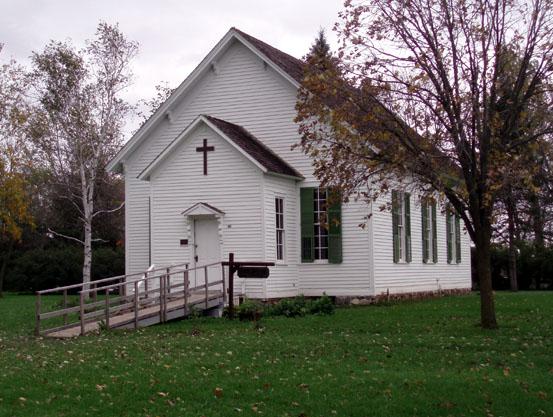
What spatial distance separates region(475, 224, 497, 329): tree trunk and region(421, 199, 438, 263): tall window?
11.9 meters

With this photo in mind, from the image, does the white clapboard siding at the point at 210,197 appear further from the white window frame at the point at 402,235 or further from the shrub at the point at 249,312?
the white window frame at the point at 402,235

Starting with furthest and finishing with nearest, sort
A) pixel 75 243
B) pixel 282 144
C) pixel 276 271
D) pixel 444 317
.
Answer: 1. pixel 75 243
2. pixel 282 144
3. pixel 276 271
4. pixel 444 317

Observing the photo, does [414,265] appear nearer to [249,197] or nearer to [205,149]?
[249,197]

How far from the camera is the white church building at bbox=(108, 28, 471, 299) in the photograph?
22.7 m

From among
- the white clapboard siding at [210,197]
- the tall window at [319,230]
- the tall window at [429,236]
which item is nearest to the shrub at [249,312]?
the white clapboard siding at [210,197]

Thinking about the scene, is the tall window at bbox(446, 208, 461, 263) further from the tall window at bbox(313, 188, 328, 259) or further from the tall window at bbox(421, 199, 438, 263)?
the tall window at bbox(313, 188, 328, 259)

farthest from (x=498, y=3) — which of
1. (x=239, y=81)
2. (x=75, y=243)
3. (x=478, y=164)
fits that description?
(x=75, y=243)

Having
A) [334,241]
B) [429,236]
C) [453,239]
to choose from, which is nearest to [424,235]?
[429,236]

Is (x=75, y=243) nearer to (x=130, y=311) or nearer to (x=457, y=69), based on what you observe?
(x=130, y=311)

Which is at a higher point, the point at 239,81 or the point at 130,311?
the point at 239,81

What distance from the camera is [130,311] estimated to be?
20.1m

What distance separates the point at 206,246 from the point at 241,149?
317 centimetres

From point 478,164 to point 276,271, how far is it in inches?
325

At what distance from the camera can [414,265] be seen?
27.6m
